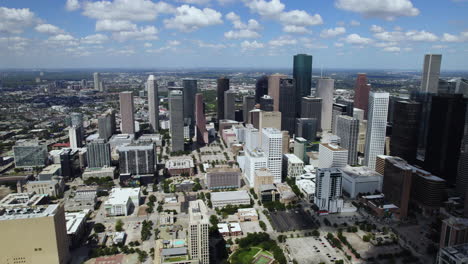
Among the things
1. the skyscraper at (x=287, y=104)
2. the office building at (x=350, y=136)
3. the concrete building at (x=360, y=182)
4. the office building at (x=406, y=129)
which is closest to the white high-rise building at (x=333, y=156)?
the concrete building at (x=360, y=182)

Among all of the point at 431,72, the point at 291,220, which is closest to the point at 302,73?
the point at 431,72

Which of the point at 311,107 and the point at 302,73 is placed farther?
the point at 302,73

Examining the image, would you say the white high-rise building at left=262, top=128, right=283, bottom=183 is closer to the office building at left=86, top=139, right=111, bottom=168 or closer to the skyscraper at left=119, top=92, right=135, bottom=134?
the office building at left=86, top=139, right=111, bottom=168

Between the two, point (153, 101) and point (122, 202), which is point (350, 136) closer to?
point (122, 202)

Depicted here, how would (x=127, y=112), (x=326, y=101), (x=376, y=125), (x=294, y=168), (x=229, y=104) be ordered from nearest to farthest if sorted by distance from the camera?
1. (x=376, y=125)
2. (x=294, y=168)
3. (x=127, y=112)
4. (x=326, y=101)
5. (x=229, y=104)

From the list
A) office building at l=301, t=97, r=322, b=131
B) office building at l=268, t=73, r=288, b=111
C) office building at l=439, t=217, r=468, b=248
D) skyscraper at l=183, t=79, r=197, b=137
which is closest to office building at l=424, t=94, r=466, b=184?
office building at l=439, t=217, r=468, b=248

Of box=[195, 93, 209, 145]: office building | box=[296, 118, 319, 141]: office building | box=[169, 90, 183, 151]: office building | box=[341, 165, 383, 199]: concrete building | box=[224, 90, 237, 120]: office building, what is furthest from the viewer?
box=[224, 90, 237, 120]: office building

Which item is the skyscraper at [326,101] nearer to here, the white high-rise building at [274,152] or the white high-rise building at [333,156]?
the white high-rise building at [333,156]
